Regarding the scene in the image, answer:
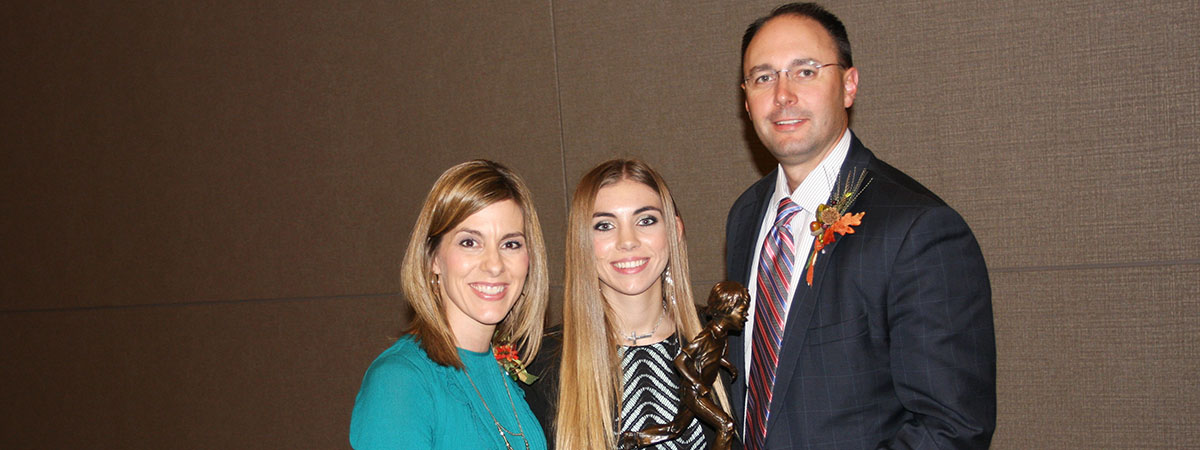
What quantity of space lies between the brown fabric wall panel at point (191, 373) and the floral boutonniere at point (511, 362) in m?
1.62

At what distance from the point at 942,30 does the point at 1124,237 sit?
833mm

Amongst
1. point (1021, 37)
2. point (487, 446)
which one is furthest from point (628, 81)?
Result: point (487, 446)

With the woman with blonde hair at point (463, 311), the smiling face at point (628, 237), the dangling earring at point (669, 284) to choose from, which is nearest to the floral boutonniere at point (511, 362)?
the woman with blonde hair at point (463, 311)

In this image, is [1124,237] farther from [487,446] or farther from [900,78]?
[487,446]

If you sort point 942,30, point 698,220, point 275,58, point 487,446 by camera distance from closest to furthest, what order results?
1. point 487,446
2. point 942,30
3. point 698,220
4. point 275,58

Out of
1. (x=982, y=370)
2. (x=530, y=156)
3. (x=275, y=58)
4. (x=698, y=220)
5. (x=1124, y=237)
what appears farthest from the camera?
(x=275, y=58)

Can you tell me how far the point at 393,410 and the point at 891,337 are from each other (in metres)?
1.01

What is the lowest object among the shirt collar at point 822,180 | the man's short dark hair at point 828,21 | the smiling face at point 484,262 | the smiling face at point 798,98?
the smiling face at point 484,262

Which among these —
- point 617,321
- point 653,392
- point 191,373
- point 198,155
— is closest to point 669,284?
point 617,321

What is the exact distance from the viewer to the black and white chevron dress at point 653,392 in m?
2.06

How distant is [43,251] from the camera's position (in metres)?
4.35

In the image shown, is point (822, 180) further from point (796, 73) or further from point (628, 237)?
point (628, 237)

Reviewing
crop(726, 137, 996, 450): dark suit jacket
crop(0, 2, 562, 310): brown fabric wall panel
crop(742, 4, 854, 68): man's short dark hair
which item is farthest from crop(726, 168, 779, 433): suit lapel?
crop(0, 2, 562, 310): brown fabric wall panel

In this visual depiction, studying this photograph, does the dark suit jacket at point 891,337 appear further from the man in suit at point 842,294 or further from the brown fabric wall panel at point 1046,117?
the brown fabric wall panel at point 1046,117
